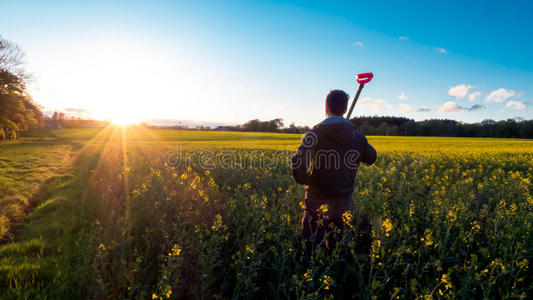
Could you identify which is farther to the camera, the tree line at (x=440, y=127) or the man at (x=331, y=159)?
the tree line at (x=440, y=127)

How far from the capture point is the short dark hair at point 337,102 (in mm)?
2846

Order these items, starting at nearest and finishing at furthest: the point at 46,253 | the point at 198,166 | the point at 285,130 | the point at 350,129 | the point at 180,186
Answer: the point at 350,129, the point at 46,253, the point at 180,186, the point at 198,166, the point at 285,130

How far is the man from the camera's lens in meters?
2.77

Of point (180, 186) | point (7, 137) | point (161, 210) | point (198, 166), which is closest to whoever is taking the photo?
point (161, 210)

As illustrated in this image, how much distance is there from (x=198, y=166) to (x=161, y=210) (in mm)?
4352

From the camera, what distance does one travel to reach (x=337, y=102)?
2.84 meters

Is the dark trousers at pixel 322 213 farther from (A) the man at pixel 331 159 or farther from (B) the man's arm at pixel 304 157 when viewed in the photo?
(B) the man's arm at pixel 304 157

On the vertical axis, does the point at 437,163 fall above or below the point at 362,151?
below

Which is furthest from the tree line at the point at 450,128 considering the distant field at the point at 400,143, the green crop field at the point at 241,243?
the green crop field at the point at 241,243

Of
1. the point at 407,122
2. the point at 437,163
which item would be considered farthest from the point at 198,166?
the point at 407,122

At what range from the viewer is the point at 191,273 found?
279 centimetres

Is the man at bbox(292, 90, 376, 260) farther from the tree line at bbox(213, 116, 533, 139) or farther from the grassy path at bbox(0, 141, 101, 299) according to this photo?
the tree line at bbox(213, 116, 533, 139)

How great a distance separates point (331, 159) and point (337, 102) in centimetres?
70

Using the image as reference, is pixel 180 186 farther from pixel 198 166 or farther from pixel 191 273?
pixel 198 166
